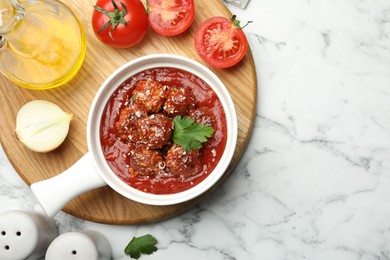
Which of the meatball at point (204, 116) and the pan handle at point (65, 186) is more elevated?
the meatball at point (204, 116)

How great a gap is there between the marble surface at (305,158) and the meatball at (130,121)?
1.63 feet

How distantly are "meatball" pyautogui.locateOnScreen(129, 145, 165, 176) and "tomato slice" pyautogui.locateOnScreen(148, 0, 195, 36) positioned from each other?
49 cm

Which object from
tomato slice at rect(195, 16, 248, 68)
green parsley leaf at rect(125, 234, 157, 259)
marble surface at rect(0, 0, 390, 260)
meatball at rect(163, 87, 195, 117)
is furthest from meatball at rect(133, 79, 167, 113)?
green parsley leaf at rect(125, 234, 157, 259)

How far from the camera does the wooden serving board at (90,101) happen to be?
2.10 metres

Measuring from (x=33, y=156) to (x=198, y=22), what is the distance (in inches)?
35.0

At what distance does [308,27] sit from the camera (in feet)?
7.48

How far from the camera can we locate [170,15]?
2.04 meters

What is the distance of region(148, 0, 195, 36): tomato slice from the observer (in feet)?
6.68

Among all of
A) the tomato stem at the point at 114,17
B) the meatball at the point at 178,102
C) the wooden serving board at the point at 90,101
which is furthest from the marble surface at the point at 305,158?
the tomato stem at the point at 114,17

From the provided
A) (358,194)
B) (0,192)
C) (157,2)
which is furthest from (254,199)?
(0,192)

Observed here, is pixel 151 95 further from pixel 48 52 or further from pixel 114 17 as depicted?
pixel 48 52

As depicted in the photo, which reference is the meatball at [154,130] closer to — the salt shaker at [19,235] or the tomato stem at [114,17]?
the tomato stem at [114,17]

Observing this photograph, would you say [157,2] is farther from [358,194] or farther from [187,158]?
[358,194]

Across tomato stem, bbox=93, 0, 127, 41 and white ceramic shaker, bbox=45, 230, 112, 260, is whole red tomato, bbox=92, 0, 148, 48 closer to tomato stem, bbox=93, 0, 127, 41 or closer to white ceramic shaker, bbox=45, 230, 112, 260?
tomato stem, bbox=93, 0, 127, 41
